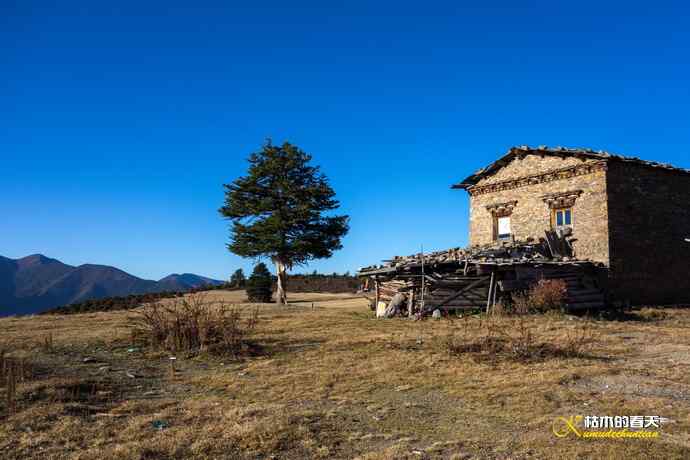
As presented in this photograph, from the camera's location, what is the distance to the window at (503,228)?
24.0 meters

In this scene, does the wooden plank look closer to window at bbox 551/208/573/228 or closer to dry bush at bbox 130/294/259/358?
window at bbox 551/208/573/228

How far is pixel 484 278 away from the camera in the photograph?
60.7ft

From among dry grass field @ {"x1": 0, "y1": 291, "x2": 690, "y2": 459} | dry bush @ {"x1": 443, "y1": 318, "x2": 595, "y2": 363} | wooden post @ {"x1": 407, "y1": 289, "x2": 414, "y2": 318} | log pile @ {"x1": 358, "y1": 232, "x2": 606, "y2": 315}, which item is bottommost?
dry grass field @ {"x1": 0, "y1": 291, "x2": 690, "y2": 459}

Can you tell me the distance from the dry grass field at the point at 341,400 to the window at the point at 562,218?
9.58m

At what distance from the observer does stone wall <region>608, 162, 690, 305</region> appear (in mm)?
20062

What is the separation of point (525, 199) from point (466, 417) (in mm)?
18574

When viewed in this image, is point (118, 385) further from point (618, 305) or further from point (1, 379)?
point (618, 305)

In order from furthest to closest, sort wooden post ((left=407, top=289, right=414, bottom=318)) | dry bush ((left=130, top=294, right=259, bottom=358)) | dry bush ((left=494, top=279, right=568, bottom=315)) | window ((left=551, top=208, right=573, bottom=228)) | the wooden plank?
1. window ((left=551, top=208, right=573, bottom=228))
2. wooden post ((left=407, top=289, right=414, bottom=318))
3. the wooden plank
4. dry bush ((left=494, top=279, right=568, bottom=315))
5. dry bush ((left=130, top=294, right=259, bottom=358))

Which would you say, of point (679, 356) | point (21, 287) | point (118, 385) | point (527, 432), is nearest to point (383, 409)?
point (527, 432)

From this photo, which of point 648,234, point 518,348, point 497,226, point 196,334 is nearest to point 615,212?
point 648,234

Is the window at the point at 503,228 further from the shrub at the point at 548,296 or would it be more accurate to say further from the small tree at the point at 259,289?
the small tree at the point at 259,289

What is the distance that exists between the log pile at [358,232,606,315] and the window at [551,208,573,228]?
1847mm

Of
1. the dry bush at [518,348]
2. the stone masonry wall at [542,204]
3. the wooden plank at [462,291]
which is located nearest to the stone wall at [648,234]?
the stone masonry wall at [542,204]

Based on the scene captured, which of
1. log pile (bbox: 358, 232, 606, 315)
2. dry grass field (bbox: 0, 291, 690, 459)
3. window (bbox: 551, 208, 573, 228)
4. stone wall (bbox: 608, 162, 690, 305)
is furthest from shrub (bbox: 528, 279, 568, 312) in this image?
dry grass field (bbox: 0, 291, 690, 459)
